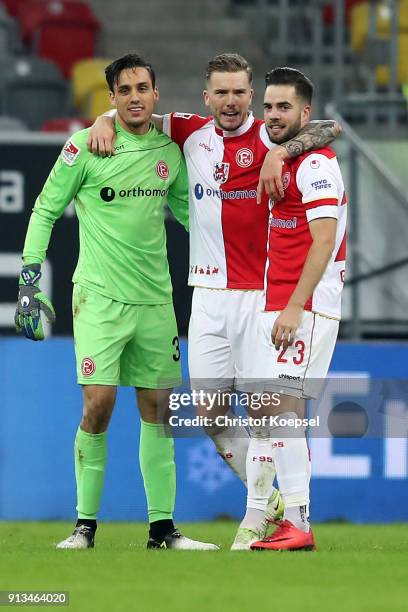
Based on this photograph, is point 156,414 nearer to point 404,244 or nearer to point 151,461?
point 151,461

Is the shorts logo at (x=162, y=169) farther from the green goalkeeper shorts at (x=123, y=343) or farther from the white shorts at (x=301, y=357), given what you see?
the white shorts at (x=301, y=357)

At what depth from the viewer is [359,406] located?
32.0 ft

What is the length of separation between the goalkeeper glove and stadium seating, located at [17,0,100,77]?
8.46m

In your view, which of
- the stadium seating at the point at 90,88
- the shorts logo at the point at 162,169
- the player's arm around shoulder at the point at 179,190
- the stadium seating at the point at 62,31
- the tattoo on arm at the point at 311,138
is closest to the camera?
the tattoo on arm at the point at 311,138

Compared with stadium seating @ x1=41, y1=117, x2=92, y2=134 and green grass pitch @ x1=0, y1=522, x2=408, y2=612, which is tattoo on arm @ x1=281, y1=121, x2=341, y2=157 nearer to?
green grass pitch @ x1=0, y1=522, x2=408, y2=612

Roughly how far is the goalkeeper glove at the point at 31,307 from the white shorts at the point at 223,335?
0.71m

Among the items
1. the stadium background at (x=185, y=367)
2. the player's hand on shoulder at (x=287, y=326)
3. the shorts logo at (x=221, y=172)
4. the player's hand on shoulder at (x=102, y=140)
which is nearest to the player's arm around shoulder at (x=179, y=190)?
the shorts logo at (x=221, y=172)

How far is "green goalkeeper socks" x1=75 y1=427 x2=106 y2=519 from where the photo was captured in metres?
6.91

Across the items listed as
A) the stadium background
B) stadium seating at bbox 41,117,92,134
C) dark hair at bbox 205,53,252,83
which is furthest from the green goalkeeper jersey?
stadium seating at bbox 41,117,92,134

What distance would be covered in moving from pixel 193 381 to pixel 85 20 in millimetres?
8611

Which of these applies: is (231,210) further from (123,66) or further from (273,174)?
(123,66)

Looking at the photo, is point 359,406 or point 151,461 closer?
point 151,461

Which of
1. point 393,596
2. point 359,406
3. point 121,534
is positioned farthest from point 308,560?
point 359,406

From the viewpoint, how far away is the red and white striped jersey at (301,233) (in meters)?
6.58
